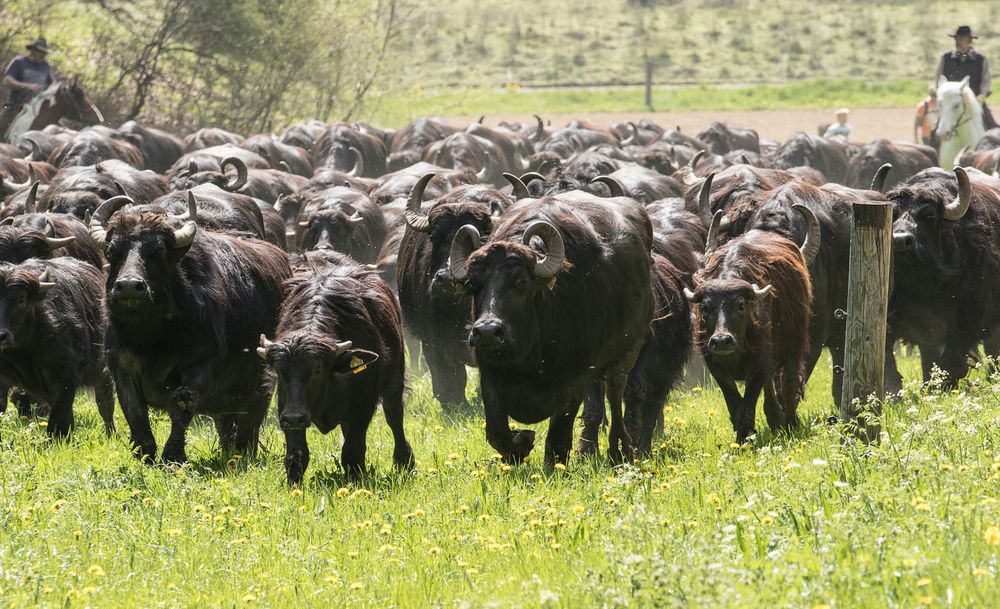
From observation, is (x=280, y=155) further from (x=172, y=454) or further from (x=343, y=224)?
(x=172, y=454)

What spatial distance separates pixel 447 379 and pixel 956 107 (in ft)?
40.5

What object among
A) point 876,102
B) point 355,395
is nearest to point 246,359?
point 355,395

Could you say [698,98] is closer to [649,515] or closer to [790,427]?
[790,427]

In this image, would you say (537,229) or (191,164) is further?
(191,164)

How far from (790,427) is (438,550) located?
153 inches

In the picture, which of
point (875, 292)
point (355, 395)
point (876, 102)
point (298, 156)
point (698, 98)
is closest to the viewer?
point (875, 292)

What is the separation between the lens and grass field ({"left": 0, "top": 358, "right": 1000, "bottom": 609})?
17.1 feet

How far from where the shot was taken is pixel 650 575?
5211 millimetres

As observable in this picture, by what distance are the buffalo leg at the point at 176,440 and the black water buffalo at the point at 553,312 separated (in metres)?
1.97

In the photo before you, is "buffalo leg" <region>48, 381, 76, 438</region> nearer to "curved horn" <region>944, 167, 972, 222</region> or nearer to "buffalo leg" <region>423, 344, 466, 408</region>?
"buffalo leg" <region>423, 344, 466, 408</region>

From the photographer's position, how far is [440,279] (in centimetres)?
1041

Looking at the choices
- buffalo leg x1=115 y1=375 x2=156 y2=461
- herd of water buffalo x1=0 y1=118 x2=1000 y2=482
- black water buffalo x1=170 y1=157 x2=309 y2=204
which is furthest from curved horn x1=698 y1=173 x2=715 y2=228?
black water buffalo x1=170 y1=157 x2=309 y2=204

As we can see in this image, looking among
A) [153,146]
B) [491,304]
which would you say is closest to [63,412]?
[491,304]

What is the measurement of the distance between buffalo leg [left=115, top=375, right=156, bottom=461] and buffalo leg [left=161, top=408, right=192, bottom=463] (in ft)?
0.55
